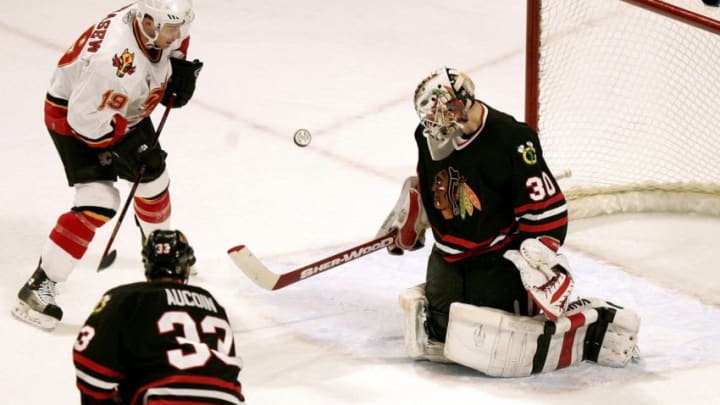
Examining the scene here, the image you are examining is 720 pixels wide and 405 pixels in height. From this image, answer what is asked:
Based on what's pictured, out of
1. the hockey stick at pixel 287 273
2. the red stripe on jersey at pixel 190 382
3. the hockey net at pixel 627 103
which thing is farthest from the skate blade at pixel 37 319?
the hockey net at pixel 627 103

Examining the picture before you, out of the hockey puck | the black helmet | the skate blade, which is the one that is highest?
the hockey puck

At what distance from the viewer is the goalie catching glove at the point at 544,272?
386 centimetres

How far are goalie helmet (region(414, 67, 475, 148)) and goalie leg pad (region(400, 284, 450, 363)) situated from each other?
508 mm

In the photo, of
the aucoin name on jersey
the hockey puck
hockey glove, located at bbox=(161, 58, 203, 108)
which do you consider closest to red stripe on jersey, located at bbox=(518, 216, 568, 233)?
the aucoin name on jersey

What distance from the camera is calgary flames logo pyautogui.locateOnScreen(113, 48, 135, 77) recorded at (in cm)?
415

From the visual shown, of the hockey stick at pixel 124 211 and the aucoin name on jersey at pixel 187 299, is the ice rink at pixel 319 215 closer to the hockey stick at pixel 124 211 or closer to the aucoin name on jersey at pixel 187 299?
the hockey stick at pixel 124 211

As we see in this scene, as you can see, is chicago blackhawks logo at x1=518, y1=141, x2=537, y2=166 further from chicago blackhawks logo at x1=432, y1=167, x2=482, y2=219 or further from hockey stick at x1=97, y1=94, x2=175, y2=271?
hockey stick at x1=97, y1=94, x2=175, y2=271

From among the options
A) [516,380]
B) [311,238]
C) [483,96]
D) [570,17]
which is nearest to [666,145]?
[570,17]

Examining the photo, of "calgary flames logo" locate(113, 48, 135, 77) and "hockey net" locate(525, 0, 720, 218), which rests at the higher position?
"hockey net" locate(525, 0, 720, 218)

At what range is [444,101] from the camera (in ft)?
12.5

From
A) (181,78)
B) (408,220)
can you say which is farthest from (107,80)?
(408,220)

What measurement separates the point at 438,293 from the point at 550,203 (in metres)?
0.47

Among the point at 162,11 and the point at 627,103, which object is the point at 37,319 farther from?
the point at 627,103

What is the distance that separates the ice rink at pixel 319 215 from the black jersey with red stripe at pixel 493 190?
0.41m
